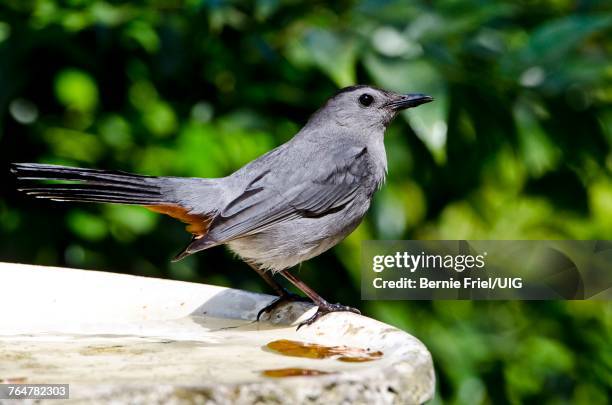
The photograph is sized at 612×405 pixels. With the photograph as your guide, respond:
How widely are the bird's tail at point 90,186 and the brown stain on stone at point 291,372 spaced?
150 centimetres

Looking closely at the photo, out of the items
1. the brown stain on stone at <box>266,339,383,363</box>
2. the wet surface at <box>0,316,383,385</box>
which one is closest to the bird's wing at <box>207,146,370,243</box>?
the wet surface at <box>0,316,383,385</box>

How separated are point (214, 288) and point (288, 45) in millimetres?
1355

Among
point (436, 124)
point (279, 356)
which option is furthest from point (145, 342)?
point (436, 124)

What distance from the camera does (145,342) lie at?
247cm

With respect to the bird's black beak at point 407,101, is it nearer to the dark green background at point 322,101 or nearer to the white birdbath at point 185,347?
the dark green background at point 322,101

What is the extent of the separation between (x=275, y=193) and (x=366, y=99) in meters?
0.74

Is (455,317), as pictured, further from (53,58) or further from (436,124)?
(53,58)

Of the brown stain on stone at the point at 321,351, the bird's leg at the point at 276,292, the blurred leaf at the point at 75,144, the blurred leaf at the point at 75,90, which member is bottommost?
the bird's leg at the point at 276,292

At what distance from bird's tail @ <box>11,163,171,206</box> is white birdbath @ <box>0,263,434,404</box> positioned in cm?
Result: 39

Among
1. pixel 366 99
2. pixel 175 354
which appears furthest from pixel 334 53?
pixel 175 354

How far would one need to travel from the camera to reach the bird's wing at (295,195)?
3428 millimetres

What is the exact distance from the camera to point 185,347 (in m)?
2.40

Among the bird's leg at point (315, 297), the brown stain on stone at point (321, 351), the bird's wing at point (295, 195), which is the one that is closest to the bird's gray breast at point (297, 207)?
the bird's wing at point (295, 195)

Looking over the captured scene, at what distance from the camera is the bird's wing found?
11.2 feet
